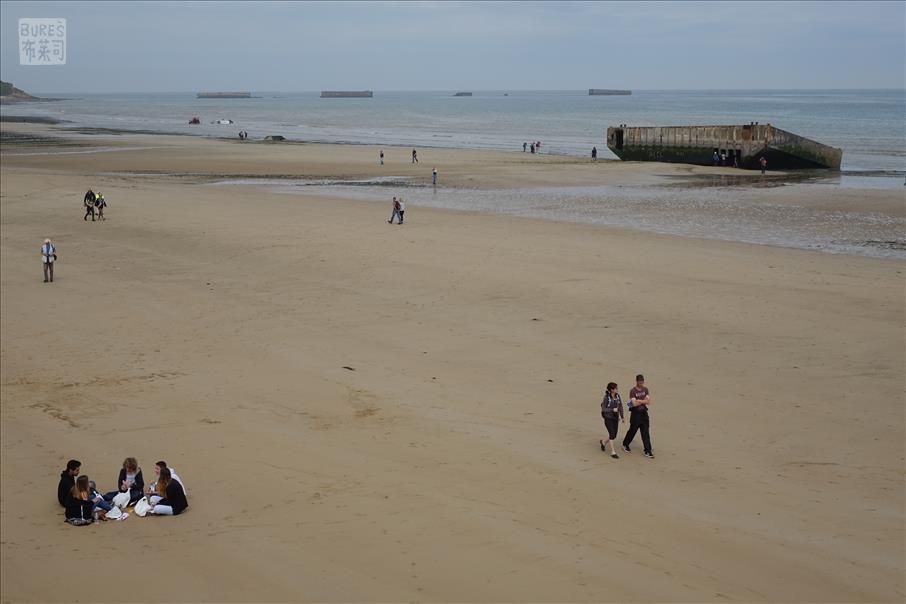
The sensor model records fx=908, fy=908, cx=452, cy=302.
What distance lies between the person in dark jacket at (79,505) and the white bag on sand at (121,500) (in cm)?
25

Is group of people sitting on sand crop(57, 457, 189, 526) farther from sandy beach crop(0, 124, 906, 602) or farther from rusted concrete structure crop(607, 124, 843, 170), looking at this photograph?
rusted concrete structure crop(607, 124, 843, 170)

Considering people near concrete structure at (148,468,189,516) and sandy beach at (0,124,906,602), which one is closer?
sandy beach at (0,124,906,602)

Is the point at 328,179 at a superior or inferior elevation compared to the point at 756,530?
superior

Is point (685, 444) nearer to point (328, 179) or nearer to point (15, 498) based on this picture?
point (15, 498)

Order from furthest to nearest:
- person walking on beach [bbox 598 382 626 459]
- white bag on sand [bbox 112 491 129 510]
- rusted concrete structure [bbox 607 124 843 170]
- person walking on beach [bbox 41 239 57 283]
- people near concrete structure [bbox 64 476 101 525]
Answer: rusted concrete structure [bbox 607 124 843 170] < person walking on beach [bbox 41 239 57 283] < person walking on beach [bbox 598 382 626 459] < white bag on sand [bbox 112 491 129 510] < people near concrete structure [bbox 64 476 101 525]

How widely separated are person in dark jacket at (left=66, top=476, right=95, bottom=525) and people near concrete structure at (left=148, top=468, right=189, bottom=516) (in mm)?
638

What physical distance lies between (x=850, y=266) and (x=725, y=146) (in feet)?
110

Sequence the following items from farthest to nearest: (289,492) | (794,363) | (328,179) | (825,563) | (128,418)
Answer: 1. (328,179)
2. (794,363)
3. (128,418)
4. (289,492)
5. (825,563)

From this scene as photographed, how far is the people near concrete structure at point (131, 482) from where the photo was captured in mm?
10227

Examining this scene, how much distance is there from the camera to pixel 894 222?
32.0 metres

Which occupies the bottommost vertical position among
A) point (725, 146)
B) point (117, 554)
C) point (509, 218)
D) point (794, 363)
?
point (117, 554)

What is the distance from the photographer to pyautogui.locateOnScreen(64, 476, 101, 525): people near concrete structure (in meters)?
9.80

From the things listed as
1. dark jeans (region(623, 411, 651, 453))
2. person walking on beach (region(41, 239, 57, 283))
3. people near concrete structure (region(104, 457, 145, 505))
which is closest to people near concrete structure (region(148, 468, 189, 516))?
people near concrete structure (region(104, 457, 145, 505))

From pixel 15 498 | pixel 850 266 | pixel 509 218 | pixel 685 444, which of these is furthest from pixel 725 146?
pixel 15 498
